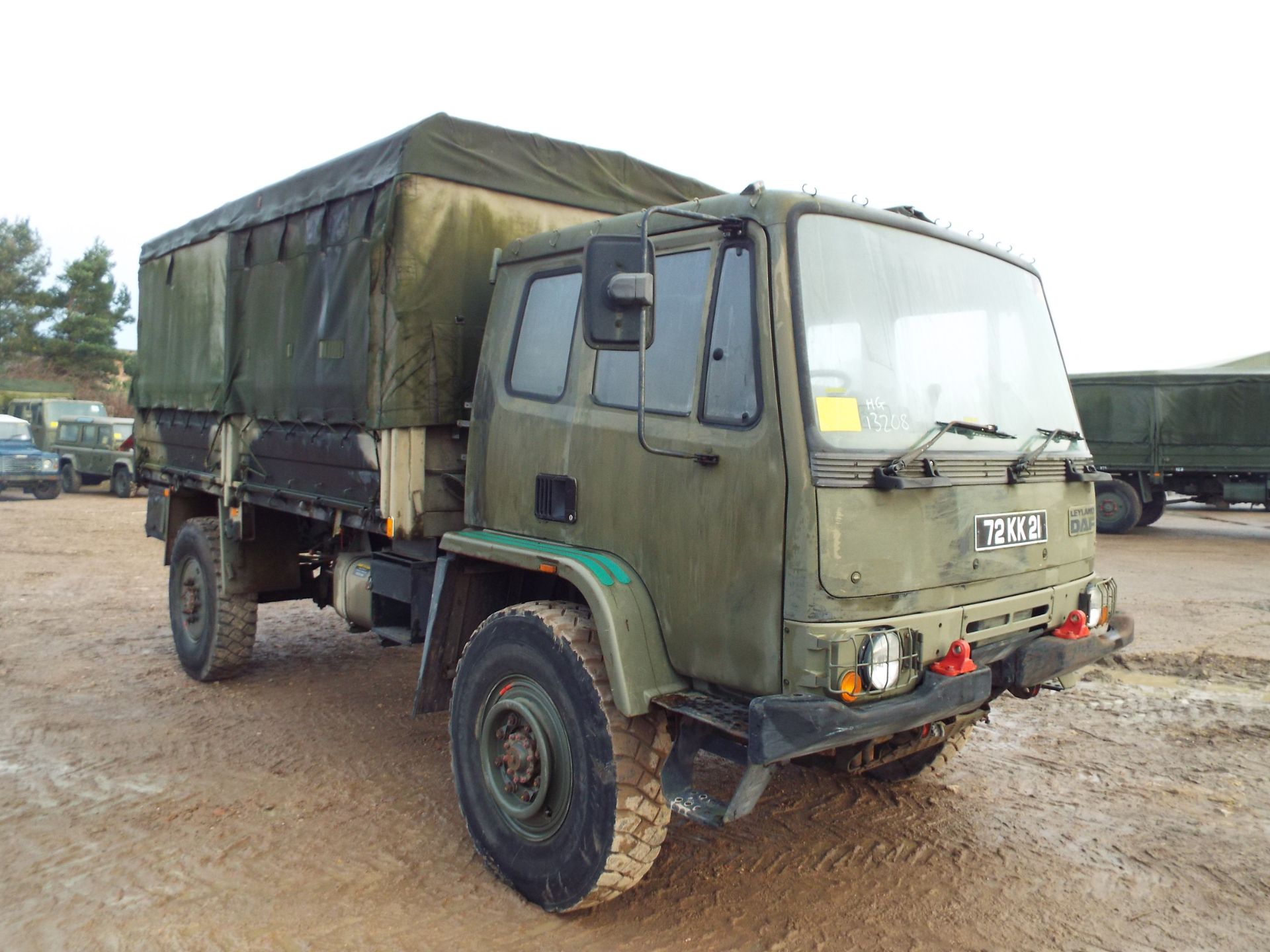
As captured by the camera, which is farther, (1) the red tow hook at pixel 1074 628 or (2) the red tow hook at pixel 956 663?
(1) the red tow hook at pixel 1074 628

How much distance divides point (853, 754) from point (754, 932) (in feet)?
2.28

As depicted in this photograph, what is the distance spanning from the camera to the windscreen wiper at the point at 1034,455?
140 inches

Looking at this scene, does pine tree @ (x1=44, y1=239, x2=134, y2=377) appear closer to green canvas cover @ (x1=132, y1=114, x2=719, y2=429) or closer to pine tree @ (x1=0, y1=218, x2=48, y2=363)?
pine tree @ (x1=0, y1=218, x2=48, y2=363)

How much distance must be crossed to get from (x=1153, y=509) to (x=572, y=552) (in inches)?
627

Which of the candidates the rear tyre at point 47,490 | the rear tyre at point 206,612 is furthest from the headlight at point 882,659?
the rear tyre at point 47,490

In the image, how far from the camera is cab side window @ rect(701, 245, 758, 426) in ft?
10.5

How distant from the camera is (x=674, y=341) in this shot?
11.4ft

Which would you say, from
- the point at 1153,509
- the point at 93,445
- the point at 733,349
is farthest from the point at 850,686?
the point at 93,445

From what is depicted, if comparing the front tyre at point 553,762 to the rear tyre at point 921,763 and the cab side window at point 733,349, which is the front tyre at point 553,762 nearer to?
the cab side window at point 733,349

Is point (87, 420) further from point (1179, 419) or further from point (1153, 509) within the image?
point (1179, 419)

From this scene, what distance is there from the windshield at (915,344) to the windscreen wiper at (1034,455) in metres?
0.03

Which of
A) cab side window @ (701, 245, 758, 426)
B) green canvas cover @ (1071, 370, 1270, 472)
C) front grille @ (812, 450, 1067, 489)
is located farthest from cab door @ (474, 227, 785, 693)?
green canvas cover @ (1071, 370, 1270, 472)

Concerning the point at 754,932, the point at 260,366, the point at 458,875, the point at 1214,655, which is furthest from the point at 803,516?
the point at 1214,655

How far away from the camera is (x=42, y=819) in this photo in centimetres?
432
